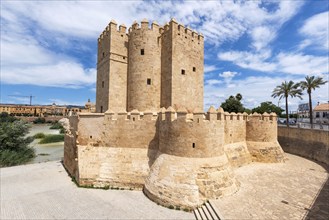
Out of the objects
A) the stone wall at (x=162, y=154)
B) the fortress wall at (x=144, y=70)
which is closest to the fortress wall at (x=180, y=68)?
the fortress wall at (x=144, y=70)

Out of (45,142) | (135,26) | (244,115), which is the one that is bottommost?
(45,142)

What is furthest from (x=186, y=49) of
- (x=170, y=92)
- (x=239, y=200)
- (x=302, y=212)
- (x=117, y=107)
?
(x=302, y=212)

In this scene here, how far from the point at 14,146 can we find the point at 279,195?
2893 centimetres

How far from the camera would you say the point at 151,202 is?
1033 centimetres

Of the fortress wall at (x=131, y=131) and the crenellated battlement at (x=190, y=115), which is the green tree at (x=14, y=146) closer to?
the fortress wall at (x=131, y=131)

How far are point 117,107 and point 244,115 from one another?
41.3 ft

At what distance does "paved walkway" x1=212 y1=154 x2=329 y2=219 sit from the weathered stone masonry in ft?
3.27

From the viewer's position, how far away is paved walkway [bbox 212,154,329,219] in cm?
860

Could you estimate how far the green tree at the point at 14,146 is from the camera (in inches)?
829

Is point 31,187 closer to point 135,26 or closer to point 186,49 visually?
point 135,26

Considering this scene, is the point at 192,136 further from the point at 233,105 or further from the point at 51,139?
the point at 51,139

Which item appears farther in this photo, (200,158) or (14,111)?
(14,111)

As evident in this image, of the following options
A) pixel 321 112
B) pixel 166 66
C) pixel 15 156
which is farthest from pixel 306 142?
pixel 15 156

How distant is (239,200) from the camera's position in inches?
385
